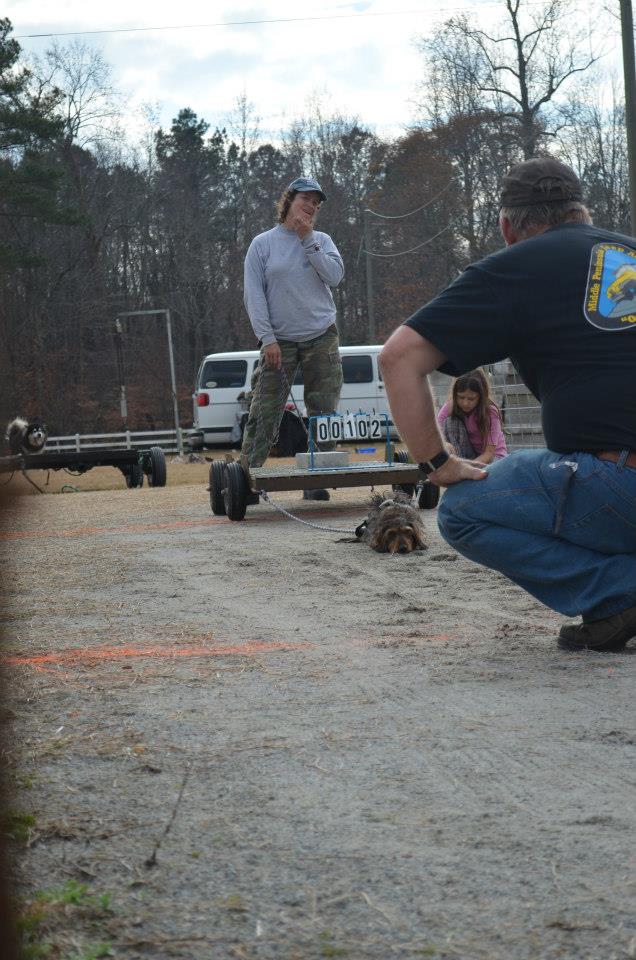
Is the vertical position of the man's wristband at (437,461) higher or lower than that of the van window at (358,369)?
lower

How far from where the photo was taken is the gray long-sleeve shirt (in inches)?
316

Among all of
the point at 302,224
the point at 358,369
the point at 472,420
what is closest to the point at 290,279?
the point at 302,224

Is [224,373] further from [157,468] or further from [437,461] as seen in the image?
[437,461]

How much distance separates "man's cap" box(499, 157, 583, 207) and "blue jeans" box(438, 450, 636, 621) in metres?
0.76

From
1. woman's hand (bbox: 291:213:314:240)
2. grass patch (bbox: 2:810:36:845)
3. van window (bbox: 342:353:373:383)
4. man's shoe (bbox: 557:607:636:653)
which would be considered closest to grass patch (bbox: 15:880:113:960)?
grass patch (bbox: 2:810:36:845)

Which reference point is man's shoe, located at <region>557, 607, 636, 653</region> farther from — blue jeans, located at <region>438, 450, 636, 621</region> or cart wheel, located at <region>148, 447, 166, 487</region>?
cart wheel, located at <region>148, 447, 166, 487</region>

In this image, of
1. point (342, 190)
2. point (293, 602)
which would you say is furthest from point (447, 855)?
point (342, 190)

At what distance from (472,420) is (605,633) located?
14.3ft

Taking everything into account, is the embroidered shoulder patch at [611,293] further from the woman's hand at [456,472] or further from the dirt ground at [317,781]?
the dirt ground at [317,781]

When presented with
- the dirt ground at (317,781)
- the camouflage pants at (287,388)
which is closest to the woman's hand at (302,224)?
the camouflage pants at (287,388)

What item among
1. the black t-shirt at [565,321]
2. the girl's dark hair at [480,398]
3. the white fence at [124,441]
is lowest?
the white fence at [124,441]

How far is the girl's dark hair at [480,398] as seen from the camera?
748 centimetres

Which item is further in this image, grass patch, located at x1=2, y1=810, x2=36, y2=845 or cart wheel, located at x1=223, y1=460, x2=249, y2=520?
cart wheel, located at x1=223, y1=460, x2=249, y2=520

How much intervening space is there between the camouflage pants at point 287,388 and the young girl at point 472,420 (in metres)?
0.98
